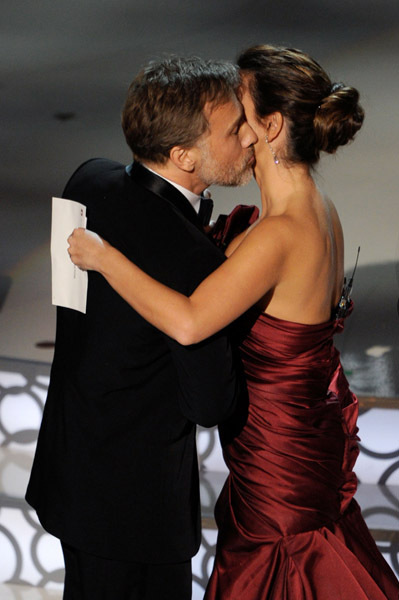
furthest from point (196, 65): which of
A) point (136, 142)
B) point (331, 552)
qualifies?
point (331, 552)

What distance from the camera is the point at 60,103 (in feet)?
14.5

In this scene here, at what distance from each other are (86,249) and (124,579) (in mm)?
604

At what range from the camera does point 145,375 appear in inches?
56.5

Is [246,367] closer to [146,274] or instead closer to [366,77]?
[146,274]

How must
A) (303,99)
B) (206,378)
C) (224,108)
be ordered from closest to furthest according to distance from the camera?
A: (206,378)
(224,108)
(303,99)

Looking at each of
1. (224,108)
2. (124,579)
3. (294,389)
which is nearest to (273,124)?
(224,108)

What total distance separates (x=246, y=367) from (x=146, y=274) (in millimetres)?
363

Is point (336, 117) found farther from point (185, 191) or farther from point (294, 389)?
point (294, 389)

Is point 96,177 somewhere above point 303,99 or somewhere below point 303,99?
below

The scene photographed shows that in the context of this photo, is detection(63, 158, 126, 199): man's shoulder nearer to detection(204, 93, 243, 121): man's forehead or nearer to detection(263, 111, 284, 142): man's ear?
detection(204, 93, 243, 121): man's forehead

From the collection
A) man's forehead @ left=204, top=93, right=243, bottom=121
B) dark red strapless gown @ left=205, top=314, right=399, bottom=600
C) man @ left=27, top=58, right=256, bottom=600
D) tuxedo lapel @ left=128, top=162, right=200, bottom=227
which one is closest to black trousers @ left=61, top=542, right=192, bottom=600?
man @ left=27, top=58, right=256, bottom=600

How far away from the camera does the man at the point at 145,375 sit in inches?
54.2

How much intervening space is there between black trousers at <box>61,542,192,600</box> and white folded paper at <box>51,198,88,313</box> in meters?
0.47

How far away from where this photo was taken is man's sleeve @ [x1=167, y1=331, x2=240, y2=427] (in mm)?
1343
